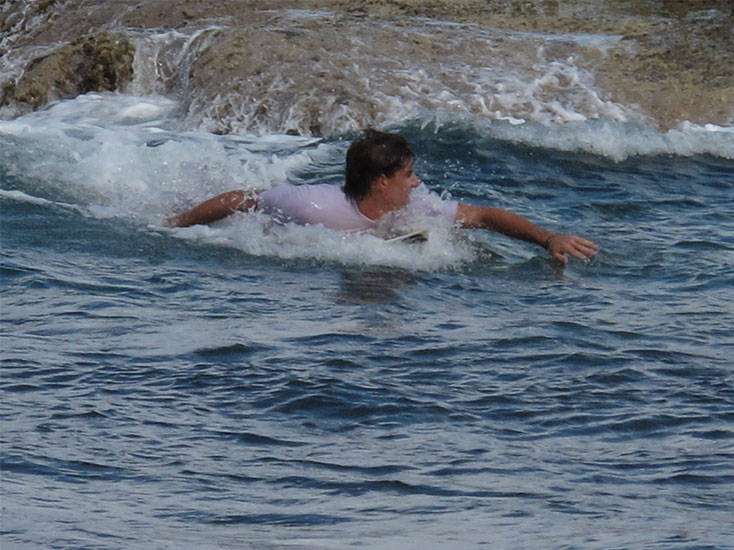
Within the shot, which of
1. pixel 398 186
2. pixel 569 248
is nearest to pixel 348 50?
pixel 398 186

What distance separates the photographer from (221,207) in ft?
28.7

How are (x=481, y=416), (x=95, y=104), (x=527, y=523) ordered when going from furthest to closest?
1. (x=95, y=104)
2. (x=481, y=416)
3. (x=527, y=523)

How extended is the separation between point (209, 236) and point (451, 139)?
380 centimetres

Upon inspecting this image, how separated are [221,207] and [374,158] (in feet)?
3.42

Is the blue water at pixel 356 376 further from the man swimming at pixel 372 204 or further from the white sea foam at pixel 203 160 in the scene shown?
the man swimming at pixel 372 204

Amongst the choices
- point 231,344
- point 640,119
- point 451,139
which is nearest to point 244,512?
point 231,344

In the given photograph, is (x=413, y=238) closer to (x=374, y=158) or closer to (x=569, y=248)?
(x=374, y=158)

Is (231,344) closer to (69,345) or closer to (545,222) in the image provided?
(69,345)

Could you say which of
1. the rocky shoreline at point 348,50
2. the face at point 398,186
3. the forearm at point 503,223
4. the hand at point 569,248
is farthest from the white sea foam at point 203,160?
the hand at point 569,248

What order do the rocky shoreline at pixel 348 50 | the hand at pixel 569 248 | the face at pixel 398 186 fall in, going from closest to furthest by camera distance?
the hand at pixel 569 248, the face at pixel 398 186, the rocky shoreline at pixel 348 50

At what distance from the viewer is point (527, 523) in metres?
4.51

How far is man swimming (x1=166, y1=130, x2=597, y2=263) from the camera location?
8.42 metres

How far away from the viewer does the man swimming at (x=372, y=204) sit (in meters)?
8.42

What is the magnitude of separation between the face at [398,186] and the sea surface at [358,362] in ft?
0.83
